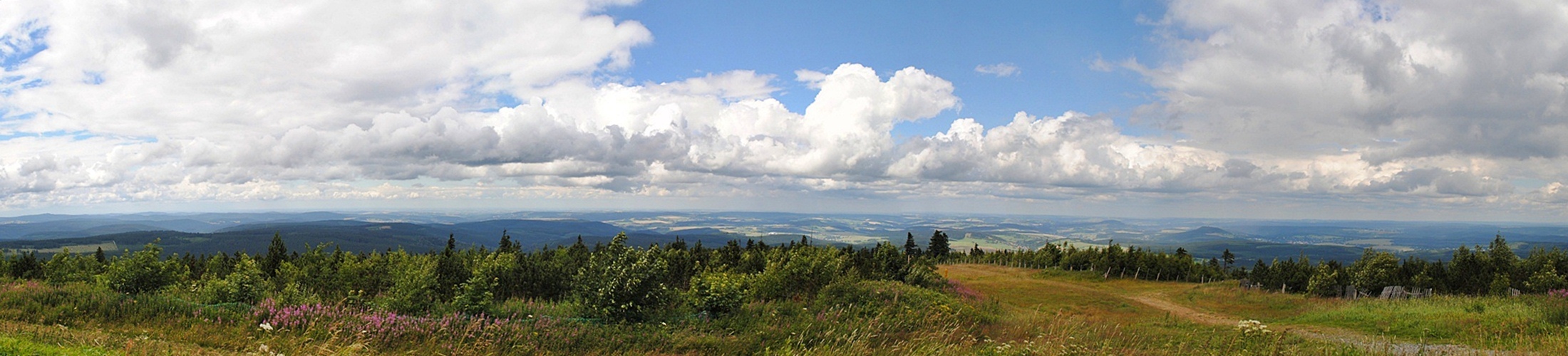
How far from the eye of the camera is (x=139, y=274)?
42.8 ft

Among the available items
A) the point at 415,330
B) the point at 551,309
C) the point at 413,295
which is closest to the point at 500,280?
the point at 551,309

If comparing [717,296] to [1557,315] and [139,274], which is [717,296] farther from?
[1557,315]

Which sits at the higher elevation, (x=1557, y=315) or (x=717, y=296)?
(x=717, y=296)

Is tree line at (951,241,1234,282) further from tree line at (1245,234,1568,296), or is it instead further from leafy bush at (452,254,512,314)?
leafy bush at (452,254,512,314)

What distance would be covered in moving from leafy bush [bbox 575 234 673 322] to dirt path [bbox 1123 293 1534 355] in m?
9.17

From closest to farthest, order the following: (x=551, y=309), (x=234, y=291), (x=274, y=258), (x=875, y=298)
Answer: (x=234, y=291) → (x=551, y=309) → (x=875, y=298) → (x=274, y=258)

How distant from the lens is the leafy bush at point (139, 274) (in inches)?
503

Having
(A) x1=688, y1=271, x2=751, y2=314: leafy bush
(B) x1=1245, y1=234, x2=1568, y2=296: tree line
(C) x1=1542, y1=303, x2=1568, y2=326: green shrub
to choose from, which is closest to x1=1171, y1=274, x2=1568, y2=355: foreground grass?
(C) x1=1542, y1=303, x2=1568, y2=326: green shrub

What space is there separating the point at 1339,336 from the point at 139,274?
27926 mm

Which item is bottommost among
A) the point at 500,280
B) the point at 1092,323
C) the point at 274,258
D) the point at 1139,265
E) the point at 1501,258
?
the point at 1139,265

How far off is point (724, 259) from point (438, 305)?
28.8m

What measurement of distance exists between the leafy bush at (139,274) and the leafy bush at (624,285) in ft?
30.0

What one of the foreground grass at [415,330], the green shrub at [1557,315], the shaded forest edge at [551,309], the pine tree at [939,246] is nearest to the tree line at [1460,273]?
the green shrub at [1557,315]

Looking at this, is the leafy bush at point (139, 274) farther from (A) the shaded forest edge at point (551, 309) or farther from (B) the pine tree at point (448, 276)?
(B) the pine tree at point (448, 276)
